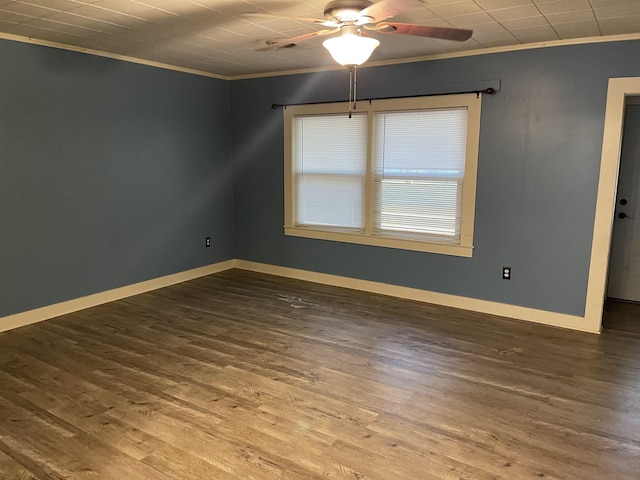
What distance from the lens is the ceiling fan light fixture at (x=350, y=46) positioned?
7.98ft

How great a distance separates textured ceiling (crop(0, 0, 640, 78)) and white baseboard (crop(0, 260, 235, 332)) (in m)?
2.26

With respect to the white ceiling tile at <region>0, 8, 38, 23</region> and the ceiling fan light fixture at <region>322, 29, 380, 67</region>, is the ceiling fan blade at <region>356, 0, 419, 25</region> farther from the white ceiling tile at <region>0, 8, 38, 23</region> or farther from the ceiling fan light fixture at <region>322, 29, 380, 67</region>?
the white ceiling tile at <region>0, 8, 38, 23</region>

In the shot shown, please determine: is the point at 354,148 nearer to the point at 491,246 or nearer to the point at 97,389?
the point at 491,246

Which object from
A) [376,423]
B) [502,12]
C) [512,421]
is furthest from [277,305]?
[502,12]

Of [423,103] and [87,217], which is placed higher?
[423,103]

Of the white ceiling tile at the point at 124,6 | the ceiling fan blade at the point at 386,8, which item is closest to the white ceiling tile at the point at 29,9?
the white ceiling tile at the point at 124,6

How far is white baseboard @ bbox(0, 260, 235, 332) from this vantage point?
3961 millimetres

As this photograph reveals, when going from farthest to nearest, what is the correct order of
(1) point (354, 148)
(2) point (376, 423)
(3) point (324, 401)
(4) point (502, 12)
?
1. (1) point (354, 148)
2. (4) point (502, 12)
3. (3) point (324, 401)
4. (2) point (376, 423)

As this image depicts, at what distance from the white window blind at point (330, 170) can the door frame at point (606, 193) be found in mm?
2172

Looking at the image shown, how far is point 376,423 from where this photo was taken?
8.48 feet

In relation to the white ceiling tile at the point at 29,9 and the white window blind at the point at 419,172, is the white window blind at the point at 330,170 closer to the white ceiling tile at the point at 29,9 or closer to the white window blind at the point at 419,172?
the white window blind at the point at 419,172

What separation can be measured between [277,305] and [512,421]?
8.26 ft

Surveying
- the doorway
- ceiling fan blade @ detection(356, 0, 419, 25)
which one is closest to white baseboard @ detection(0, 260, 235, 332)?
ceiling fan blade @ detection(356, 0, 419, 25)

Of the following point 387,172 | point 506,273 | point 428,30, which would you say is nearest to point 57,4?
point 428,30
